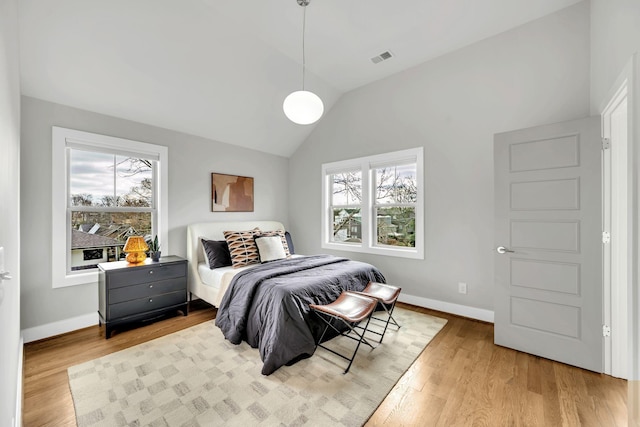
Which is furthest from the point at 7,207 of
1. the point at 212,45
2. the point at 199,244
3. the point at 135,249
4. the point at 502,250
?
the point at 502,250

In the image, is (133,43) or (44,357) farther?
(133,43)

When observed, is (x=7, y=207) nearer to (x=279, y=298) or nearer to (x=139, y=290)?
(x=279, y=298)

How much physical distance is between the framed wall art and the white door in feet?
11.2

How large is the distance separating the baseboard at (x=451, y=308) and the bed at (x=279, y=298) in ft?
2.41

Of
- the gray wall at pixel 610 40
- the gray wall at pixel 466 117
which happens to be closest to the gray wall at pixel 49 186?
the gray wall at pixel 466 117

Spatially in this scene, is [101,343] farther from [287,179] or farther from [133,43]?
[287,179]

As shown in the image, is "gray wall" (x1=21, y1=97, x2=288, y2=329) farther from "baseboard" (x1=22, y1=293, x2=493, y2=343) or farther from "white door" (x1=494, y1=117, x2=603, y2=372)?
"white door" (x1=494, y1=117, x2=603, y2=372)

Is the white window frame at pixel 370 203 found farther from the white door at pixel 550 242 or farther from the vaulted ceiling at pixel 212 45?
the vaulted ceiling at pixel 212 45

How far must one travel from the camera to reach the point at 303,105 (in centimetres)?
243

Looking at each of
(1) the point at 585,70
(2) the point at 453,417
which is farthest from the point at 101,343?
(1) the point at 585,70

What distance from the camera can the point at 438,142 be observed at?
3.43 meters

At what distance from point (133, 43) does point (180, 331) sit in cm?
284

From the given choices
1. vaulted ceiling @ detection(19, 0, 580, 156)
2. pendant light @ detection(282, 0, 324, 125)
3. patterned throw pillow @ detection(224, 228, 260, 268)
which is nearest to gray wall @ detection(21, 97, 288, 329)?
vaulted ceiling @ detection(19, 0, 580, 156)

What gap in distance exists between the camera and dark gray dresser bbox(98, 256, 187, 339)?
2.74 meters
